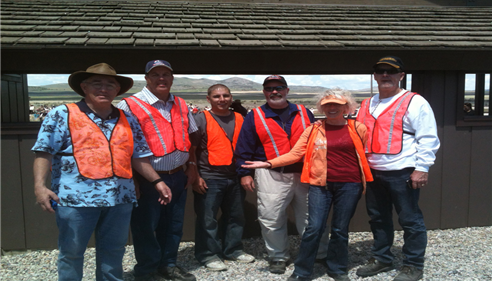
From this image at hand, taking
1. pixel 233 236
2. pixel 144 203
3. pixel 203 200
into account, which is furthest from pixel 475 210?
pixel 144 203

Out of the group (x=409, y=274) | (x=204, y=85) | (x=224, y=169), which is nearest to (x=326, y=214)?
(x=409, y=274)

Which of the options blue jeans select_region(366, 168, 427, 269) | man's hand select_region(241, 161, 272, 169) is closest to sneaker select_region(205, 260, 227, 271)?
man's hand select_region(241, 161, 272, 169)

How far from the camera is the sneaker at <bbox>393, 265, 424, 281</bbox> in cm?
325

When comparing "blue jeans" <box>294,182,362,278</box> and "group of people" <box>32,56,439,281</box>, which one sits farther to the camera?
"blue jeans" <box>294,182,362,278</box>

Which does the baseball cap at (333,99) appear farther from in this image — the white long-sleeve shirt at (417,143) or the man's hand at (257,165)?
the man's hand at (257,165)

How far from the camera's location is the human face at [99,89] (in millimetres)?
2484

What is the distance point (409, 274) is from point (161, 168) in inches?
94.6

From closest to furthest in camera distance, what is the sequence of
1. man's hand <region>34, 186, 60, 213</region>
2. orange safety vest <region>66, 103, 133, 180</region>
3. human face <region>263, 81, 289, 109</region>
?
1. man's hand <region>34, 186, 60, 213</region>
2. orange safety vest <region>66, 103, 133, 180</region>
3. human face <region>263, 81, 289, 109</region>

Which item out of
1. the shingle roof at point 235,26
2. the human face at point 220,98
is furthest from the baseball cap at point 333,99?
the shingle roof at point 235,26

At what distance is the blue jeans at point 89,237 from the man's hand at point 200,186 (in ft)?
3.14

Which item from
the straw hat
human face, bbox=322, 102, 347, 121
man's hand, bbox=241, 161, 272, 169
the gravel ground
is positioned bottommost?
the gravel ground

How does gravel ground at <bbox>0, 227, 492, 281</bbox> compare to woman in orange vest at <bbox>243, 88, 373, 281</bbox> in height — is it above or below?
below

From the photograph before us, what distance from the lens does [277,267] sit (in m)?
3.49

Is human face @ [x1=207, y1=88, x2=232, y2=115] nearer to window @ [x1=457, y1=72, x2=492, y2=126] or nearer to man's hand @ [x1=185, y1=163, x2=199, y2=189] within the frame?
man's hand @ [x1=185, y1=163, x2=199, y2=189]
